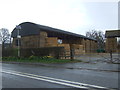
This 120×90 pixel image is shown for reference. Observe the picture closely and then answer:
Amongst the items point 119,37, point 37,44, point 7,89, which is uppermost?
point 119,37

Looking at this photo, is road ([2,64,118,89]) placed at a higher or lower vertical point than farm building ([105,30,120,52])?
lower

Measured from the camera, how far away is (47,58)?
671 inches

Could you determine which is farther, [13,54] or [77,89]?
[13,54]

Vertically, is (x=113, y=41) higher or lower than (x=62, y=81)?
higher

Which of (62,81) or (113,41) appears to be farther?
(113,41)

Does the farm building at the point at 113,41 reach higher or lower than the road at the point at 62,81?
higher

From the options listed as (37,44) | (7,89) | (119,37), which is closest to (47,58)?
A: (37,44)

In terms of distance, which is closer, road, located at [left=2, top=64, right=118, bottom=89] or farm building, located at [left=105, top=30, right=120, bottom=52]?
road, located at [left=2, top=64, right=118, bottom=89]

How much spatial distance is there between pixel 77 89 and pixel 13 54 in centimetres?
1964

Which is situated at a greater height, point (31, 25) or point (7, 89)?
point (31, 25)

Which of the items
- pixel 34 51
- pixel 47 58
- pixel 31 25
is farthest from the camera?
pixel 31 25

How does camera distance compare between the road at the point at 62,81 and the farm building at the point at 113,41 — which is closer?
the road at the point at 62,81

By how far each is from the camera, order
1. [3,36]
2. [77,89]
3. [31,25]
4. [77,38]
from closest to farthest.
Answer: [77,89]
[31,25]
[77,38]
[3,36]

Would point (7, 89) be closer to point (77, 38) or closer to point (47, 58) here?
point (47, 58)
